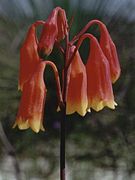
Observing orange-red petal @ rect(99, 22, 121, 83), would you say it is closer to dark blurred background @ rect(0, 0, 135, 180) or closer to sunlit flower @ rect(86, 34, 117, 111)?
sunlit flower @ rect(86, 34, 117, 111)

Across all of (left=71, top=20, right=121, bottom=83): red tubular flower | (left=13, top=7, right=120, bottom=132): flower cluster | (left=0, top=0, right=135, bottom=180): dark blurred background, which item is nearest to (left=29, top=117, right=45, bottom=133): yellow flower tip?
(left=13, top=7, right=120, bottom=132): flower cluster

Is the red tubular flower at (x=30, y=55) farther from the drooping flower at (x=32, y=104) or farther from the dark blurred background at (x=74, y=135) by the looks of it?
the dark blurred background at (x=74, y=135)

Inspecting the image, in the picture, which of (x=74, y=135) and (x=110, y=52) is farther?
(x=74, y=135)

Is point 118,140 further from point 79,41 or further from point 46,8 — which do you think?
point 79,41

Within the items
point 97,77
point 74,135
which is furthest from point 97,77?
point 74,135

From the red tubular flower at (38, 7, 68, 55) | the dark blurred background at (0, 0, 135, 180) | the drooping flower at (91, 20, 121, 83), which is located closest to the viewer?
the red tubular flower at (38, 7, 68, 55)

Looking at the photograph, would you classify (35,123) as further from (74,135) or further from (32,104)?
(74,135)
